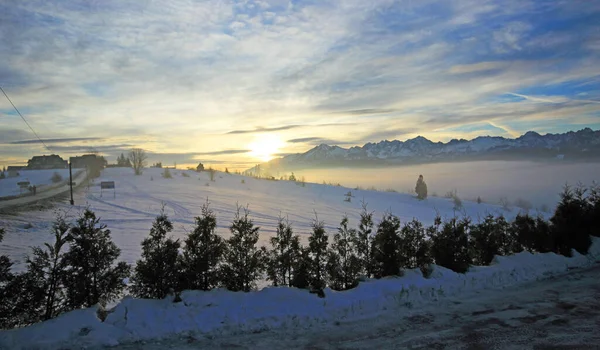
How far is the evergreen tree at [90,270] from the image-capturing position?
8.88 metres

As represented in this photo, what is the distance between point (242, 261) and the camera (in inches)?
419

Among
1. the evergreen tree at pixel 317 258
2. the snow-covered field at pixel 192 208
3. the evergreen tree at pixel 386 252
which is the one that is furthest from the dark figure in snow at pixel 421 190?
the evergreen tree at pixel 317 258

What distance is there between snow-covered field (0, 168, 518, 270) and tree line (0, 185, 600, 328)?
3832 millimetres

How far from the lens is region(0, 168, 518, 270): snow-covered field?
81.3 ft

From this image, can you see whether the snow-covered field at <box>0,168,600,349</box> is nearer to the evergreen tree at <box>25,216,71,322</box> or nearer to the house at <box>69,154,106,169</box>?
the evergreen tree at <box>25,216,71,322</box>

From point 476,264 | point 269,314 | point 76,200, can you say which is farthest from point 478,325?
point 76,200

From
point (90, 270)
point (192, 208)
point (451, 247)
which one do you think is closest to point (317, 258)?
point (451, 247)

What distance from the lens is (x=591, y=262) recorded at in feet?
50.0

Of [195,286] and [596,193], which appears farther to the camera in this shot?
[596,193]

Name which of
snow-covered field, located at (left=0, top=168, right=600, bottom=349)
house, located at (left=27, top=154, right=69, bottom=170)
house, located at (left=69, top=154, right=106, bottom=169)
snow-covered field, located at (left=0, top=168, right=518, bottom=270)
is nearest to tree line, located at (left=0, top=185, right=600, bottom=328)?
snow-covered field, located at (left=0, top=168, right=600, bottom=349)

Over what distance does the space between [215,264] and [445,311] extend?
6298mm

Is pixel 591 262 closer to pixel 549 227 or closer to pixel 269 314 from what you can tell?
pixel 549 227

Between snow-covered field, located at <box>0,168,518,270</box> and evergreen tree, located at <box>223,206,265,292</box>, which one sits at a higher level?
evergreen tree, located at <box>223,206,265,292</box>

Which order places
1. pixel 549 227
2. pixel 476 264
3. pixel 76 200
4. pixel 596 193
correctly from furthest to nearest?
pixel 76 200, pixel 596 193, pixel 549 227, pixel 476 264
